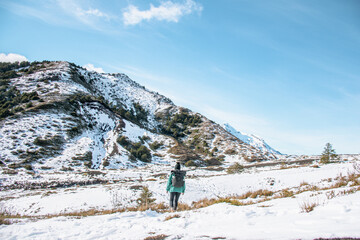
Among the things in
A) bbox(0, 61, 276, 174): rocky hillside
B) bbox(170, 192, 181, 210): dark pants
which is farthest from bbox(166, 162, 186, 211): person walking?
bbox(0, 61, 276, 174): rocky hillside

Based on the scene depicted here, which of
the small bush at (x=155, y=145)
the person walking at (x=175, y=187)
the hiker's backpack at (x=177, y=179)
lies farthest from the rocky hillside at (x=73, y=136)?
the hiker's backpack at (x=177, y=179)

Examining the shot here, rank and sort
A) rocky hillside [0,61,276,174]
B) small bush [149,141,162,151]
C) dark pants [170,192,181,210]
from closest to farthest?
dark pants [170,192,181,210] < rocky hillside [0,61,276,174] < small bush [149,141,162,151]

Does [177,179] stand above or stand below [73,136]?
below

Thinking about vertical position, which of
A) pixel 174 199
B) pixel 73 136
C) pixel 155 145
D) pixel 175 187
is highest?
pixel 73 136

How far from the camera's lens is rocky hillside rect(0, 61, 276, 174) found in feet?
128

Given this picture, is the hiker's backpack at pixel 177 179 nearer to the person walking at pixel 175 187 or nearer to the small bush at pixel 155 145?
the person walking at pixel 175 187

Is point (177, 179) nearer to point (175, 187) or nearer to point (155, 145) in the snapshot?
point (175, 187)

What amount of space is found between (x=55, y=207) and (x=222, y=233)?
1650 centimetres

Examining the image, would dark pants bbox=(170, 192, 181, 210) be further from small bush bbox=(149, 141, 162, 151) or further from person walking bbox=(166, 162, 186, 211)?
small bush bbox=(149, 141, 162, 151)

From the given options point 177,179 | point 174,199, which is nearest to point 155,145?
point 174,199

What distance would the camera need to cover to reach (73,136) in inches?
1948

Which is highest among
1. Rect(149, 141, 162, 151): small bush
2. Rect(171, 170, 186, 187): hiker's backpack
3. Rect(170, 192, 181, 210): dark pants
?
Rect(149, 141, 162, 151): small bush

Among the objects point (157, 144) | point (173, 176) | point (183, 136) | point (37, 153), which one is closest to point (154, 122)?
point (183, 136)

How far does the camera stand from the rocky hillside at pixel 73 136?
39031 millimetres
